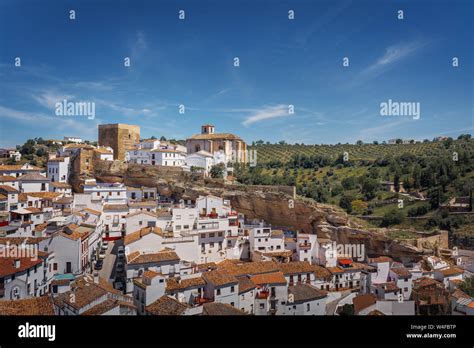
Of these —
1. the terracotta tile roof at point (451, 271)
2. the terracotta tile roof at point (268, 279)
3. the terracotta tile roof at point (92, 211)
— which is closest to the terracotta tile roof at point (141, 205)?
the terracotta tile roof at point (92, 211)

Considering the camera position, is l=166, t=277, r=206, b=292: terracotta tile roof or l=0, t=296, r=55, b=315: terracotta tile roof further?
l=166, t=277, r=206, b=292: terracotta tile roof

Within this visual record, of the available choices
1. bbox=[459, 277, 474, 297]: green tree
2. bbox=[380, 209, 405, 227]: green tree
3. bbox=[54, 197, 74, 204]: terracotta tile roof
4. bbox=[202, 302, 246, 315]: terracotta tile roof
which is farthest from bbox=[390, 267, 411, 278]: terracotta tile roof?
bbox=[54, 197, 74, 204]: terracotta tile roof

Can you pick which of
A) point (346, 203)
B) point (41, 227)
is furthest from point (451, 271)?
point (41, 227)

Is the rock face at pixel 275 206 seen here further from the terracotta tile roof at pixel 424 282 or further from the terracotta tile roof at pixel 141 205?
the terracotta tile roof at pixel 141 205

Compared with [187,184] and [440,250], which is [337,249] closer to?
[440,250]

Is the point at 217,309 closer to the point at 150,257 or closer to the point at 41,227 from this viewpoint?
the point at 150,257

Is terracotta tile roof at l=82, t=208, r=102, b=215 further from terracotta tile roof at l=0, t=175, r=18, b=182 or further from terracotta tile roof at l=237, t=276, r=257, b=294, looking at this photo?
terracotta tile roof at l=237, t=276, r=257, b=294
